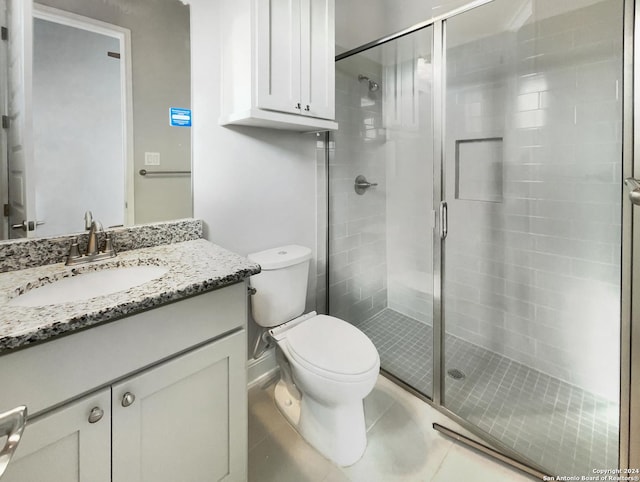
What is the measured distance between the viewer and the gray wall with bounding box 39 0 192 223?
4.28 feet

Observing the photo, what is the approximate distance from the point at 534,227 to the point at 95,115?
220 centimetres

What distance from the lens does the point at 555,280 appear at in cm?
179

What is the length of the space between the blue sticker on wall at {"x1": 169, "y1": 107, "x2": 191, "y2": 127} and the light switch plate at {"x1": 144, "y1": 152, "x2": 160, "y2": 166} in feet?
0.51

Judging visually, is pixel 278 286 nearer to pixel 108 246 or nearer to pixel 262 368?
pixel 262 368

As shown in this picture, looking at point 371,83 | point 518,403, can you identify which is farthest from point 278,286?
point 371,83

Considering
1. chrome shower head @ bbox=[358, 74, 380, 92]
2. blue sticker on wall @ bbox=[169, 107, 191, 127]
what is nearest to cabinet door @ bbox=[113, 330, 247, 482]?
blue sticker on wall @ bbox=[169, 107, 191, 127]

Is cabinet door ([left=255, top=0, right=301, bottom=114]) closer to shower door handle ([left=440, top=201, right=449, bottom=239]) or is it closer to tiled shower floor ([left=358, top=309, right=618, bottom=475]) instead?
shower door handle ([left=440, top=201, right=449, bottom=239])

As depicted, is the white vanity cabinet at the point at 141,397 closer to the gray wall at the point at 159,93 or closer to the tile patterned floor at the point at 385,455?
the tile patterned floor at the point at 385,455

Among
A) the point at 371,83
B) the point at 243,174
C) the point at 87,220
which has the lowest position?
the point at 87,220

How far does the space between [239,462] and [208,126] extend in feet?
4.49

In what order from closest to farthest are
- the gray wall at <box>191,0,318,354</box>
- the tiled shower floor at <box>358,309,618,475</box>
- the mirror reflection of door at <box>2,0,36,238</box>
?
the mirror reflection of door at <box>2,0,36,238</box>, the tiled shower floor at <box>358,309,618,475</box>, the gray wall at <box>191,0,318,354</box>

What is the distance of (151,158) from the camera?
137 centimetres

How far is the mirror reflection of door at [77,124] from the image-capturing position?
111 cm

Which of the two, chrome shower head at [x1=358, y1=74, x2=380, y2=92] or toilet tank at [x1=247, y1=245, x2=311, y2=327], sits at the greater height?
chrome shower head at [x1=358, y1=74, x2=380, y2=92]
